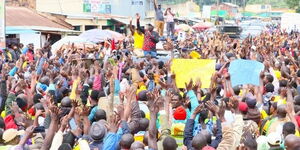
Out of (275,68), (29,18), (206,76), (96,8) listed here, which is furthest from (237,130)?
(96,8)

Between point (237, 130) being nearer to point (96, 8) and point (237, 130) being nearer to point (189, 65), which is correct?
point (189, 65)

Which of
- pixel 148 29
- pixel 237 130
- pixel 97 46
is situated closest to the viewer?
pixel 237 130

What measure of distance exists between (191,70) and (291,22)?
79.7 feet

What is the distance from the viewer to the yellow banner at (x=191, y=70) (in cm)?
1059

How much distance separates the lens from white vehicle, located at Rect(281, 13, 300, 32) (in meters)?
33.4

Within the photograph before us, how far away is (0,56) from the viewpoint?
1545 cm

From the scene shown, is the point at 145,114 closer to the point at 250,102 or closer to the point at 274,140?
the point at 250,102

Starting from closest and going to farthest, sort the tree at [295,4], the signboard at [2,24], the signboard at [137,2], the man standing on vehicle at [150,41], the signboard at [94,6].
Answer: the man standing on vehicle at [150,41]
the signboard at [2,24]
the signboard at [94,6]
the signboard at [137,2]
the tree at [295,4]

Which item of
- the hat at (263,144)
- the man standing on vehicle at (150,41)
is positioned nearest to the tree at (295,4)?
the man standing on vehicle at (150,41)

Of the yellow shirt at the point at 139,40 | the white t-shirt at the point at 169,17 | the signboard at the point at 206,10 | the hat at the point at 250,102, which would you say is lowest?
the hat at the point at 250,102

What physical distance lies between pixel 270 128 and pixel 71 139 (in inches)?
97.7

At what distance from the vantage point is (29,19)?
86.3 ft

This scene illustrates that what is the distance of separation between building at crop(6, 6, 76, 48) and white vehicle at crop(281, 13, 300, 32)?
1273cm

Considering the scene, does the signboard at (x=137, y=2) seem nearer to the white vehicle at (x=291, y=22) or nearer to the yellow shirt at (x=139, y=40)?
the white vehicle at (x=291, y=22)
